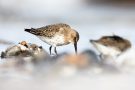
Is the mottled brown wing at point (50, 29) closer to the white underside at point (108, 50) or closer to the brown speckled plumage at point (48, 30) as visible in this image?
the brown speckled plumage at point (48, 30)

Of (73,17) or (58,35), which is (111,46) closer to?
(58,35)

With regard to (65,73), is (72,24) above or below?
above

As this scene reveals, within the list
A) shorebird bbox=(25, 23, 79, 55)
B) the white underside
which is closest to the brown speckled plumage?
shorebird bbox=(25, 23, 79, 55)

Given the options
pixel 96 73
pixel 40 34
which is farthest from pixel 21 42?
pixel 96 73

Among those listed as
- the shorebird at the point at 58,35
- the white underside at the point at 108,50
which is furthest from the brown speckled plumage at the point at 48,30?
the white underside at the point at 108,50

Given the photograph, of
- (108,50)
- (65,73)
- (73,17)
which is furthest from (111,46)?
Result: (73,17)

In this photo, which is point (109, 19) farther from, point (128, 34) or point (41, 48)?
point (41, 48)

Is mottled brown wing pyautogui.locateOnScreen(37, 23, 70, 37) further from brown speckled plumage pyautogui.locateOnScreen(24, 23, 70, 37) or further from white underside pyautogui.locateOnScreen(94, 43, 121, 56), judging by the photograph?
white underside pyautogui.locateOnScreen(94, 43, 121, 56)
